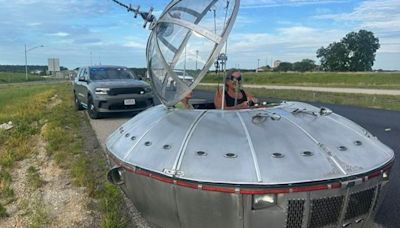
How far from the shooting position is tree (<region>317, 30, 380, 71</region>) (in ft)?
304

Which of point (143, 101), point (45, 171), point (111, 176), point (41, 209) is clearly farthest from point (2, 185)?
point (143, 101)

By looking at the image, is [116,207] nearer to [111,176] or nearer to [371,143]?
[111,176]

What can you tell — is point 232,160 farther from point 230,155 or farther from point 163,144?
point 163,144

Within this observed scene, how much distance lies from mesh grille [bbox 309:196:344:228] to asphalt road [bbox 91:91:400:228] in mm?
1634

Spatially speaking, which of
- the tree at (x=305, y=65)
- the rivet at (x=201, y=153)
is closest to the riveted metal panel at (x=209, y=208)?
the rivet at (x=201, y=153)

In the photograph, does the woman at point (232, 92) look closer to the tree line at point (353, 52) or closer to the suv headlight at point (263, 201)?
the suv headlight at point (263, 201)

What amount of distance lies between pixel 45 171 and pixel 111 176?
357cm

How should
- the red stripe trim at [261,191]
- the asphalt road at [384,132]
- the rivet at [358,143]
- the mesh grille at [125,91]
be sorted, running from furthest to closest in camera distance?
1. the mesh grille at [125,91]
2. the asphalt road at [384,132]
3. the rivet at [358,143]
4. the red stripe trim at [261,191]

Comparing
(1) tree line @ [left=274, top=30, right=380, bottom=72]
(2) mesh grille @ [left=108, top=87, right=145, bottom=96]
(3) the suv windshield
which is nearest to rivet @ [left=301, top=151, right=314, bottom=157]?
(2) mesh grille @ [left=108, top=87, right=145, bottom=96]

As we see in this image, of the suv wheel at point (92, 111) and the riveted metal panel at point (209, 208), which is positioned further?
the suv wheel at point (92, 111)

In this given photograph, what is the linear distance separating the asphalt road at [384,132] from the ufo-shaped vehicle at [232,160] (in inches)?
54.2

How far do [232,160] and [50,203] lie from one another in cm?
315

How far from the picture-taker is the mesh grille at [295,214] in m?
3.09

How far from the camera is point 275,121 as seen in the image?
Answer: 3646mm
